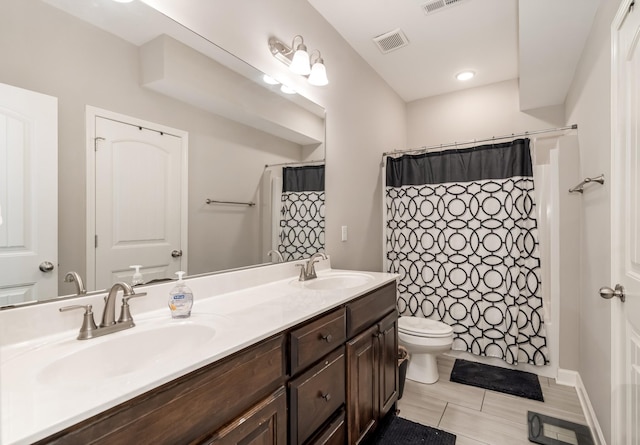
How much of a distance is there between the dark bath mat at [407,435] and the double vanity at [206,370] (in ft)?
0.63

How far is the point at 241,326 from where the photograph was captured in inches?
39.1

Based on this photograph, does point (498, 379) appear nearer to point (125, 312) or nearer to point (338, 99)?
point (338, 99)

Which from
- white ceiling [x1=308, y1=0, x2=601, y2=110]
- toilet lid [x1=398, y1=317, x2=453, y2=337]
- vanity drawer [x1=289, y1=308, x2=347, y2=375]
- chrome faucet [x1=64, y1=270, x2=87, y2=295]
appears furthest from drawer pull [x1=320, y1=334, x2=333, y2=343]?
white ceiling [x1=308, y1=0, x2=601, y2=110]

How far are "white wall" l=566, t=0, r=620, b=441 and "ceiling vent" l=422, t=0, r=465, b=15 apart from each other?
0.78 m

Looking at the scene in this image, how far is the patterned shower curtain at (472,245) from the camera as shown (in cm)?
241

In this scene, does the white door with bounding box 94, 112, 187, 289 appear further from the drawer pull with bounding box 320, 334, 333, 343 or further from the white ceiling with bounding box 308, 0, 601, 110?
the white ceiling with bounding box 308, 0, 601, 110

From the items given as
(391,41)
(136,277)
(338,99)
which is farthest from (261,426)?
(391,41)

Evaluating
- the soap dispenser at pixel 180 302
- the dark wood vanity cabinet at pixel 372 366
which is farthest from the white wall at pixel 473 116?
the soap dispenser at pixel 180 302

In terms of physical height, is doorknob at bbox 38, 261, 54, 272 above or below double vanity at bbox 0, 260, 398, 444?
above

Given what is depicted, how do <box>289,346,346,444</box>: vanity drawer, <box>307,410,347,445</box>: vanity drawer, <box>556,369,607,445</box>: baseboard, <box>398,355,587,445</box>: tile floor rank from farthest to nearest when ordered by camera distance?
<box>398,355,587,445</box>: tile floor, <box>556,369,607,445</box>: baseboard, <box>307,410,347,445</box>: vanity drawer, <box>289,346,346,444</box>: vanity drawer

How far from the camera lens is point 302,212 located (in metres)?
2.07

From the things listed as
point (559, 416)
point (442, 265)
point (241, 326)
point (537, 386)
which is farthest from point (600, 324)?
point (241, 326)

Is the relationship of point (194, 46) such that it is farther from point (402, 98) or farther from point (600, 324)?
point (402, 98)

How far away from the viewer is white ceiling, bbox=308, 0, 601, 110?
1.87 metres
